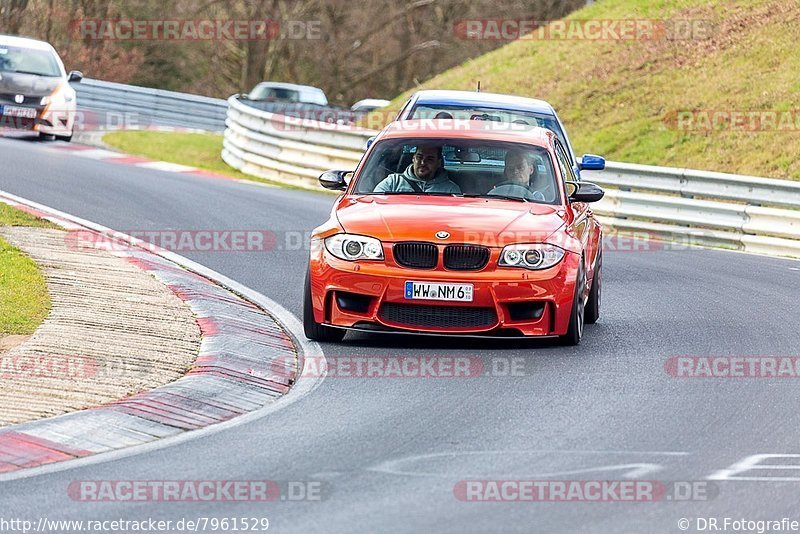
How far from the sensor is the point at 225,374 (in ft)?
30.7

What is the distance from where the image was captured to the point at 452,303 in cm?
1013

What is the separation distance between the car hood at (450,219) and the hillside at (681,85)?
13.6 meters

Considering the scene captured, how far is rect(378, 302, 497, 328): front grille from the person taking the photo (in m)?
10.2

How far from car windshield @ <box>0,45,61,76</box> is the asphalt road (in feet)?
48.3

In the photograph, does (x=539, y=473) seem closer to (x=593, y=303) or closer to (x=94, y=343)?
(x=94, y=343)

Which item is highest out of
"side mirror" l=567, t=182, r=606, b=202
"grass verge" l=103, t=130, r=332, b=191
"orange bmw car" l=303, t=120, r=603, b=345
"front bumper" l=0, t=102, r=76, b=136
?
"side mirror" l=567, t=182, r=606, b=202

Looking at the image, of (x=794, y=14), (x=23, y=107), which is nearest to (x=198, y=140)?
(x=23, y=107)

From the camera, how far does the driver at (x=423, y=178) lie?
37.0 feet

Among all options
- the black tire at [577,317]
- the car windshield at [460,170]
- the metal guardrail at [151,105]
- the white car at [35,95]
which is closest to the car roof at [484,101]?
the car windshield at [460,170]

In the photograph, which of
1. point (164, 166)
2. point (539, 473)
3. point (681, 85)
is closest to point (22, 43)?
point (164, 166)

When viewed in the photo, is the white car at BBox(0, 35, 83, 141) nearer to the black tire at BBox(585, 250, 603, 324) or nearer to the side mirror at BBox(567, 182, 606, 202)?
the black tire at BBox(585, 250, 603, 324)

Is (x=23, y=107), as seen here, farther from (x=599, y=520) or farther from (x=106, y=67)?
(x=106, y=67)

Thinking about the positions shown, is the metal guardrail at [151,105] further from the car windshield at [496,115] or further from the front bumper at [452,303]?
the front bumper at [452,303]

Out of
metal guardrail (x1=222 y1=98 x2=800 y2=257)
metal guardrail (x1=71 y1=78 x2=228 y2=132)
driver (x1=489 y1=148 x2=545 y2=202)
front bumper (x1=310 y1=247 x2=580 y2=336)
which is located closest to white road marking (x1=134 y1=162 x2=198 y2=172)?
metal guardrail (x1=222 y1=98 x2=800 y2=257)
